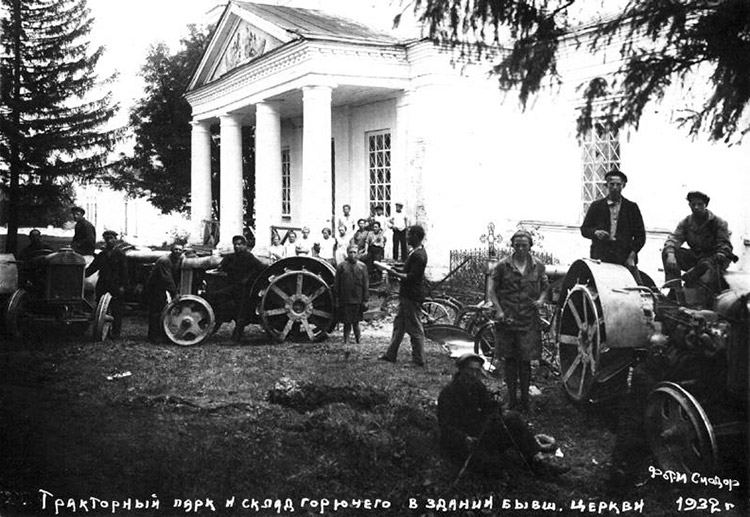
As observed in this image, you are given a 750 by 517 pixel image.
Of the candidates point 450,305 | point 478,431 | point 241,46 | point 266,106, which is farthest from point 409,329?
point 241,46

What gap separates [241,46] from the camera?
15.8 metres

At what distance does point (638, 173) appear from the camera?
7.25 m

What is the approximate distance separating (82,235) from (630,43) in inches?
184

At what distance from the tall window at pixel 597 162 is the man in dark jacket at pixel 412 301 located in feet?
5.72

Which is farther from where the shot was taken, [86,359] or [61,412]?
[86,359]

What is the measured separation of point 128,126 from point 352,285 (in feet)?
10.8

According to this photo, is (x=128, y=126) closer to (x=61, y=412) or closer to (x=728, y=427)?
(x=61, y=412)

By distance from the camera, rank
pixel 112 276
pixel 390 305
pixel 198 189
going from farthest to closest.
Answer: pixel 198 189 < pixel 390 305 < pixel 112 276

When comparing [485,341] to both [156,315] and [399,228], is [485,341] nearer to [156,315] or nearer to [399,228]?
[156,315]

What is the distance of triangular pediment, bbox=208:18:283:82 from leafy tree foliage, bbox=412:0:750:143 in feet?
36.4

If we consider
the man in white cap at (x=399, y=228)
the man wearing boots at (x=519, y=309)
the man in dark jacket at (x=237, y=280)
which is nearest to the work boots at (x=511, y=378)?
the man wearing boots at (x=519, y=309)

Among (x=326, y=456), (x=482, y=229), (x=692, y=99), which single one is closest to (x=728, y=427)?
(x=692, y=99)

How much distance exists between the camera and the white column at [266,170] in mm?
13930

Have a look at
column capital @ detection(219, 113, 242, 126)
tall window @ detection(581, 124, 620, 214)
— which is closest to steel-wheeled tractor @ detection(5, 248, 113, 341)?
tall window @ detection(581, 124, 620, 214)
